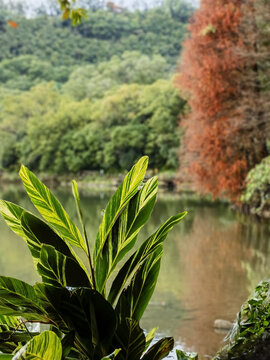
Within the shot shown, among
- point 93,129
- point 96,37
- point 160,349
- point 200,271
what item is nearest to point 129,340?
point 160,349

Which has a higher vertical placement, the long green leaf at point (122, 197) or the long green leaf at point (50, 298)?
the long green leaf at point (122, 197)

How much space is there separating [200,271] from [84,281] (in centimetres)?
445

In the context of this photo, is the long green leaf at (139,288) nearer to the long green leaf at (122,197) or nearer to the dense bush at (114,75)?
the long green leaf at (122,197)

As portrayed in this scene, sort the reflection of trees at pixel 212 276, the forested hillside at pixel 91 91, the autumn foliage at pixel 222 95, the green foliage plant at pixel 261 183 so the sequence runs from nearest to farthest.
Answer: the reflection of trees at pixel 212 276 → the green foliage plant at pixel 261 183 → the autumn foliage at pixel 222 95 → the forested hillside at pixel 91 91

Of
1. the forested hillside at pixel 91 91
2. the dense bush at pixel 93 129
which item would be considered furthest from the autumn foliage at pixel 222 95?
the forested hillside at pixel 91 91

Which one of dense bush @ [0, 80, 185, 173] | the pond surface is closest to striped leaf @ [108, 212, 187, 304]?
the pond surface

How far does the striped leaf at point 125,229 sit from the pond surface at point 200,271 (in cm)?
237

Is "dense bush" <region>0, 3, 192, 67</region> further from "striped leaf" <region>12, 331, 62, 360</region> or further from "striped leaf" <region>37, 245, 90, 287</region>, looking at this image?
"striped leaf" <region>12, 331, 62, 360</region>

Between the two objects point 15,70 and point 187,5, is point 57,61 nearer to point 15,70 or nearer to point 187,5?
point 15,70

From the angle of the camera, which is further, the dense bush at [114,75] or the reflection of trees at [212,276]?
Answer: the dense bush at [114,75]

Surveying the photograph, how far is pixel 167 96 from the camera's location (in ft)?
57.5

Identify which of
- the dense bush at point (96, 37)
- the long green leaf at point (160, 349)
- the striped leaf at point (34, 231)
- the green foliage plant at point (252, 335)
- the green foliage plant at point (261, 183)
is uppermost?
the dense bush at point (96, 37)

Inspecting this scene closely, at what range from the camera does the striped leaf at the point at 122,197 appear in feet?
2.55

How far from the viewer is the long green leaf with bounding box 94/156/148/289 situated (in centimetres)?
78
